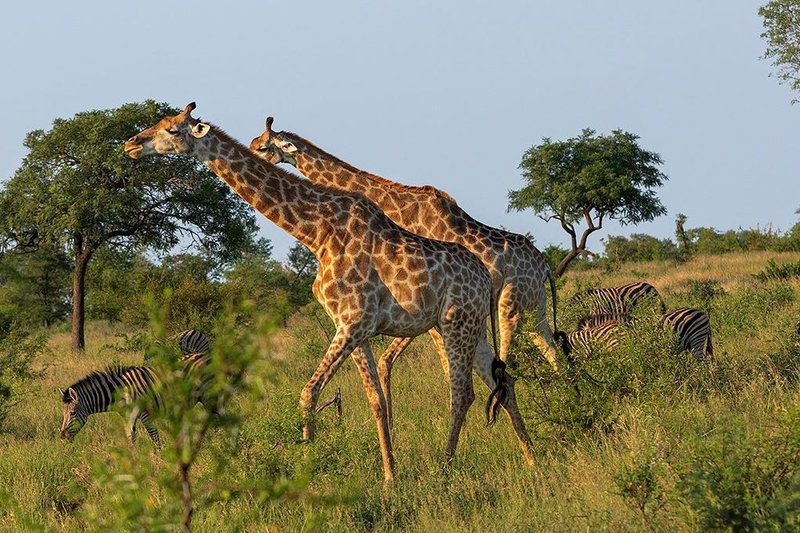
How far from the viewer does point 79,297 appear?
27453 mm

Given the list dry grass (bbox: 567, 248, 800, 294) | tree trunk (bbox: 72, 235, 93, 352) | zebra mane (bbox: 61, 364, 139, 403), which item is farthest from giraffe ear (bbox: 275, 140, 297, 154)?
Result: tree trunk (bbox: 72, 235, 93, 352)

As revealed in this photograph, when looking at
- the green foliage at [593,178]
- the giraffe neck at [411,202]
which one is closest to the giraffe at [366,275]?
the giraffe neck at [411,202]

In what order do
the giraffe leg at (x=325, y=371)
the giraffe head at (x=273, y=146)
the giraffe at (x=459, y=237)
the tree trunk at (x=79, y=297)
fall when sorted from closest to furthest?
the giraffe leg at (x=325, y=371) → the giraffe at (x=459, y=237) → the giraffe head at (x=273, y=146) → the tree trunk at (x=79, y=297)

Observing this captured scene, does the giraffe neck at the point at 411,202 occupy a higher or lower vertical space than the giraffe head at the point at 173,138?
lower

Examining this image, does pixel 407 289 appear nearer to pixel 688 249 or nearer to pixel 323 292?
pixel 323 292

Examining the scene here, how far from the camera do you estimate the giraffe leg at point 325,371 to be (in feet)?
26.7

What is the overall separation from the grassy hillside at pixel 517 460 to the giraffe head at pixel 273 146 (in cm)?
274

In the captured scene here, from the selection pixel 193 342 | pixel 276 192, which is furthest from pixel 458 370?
pixel 193 342

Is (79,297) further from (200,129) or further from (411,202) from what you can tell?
(200,129)

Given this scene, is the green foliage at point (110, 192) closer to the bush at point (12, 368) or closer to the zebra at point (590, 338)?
the bush at point (12, 368)

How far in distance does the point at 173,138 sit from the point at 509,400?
3.90m

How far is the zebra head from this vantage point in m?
11.1

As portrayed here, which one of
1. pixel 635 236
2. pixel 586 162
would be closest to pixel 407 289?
pixel 586 162

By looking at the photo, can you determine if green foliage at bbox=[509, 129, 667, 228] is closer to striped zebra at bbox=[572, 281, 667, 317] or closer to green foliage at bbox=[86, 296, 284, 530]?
striped zebra at bbox=[572, 281, 667, 317]
